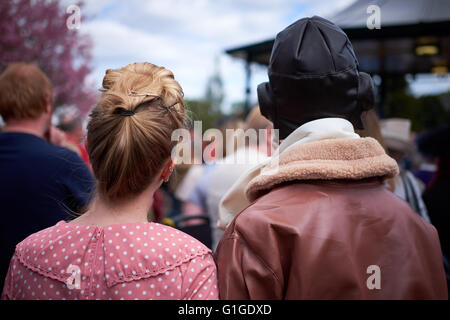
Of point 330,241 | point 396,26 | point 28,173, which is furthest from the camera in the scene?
point 396,26

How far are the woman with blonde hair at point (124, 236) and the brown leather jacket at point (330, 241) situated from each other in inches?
5.4

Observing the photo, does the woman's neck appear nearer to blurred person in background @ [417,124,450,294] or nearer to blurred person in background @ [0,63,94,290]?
blurred person in background @ [0,63,94,290]

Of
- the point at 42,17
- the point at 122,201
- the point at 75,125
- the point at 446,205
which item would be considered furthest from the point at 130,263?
the point at 42,17

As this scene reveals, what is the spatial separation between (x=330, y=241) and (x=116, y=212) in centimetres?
64

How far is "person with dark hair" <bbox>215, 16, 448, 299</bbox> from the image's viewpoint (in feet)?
3.52

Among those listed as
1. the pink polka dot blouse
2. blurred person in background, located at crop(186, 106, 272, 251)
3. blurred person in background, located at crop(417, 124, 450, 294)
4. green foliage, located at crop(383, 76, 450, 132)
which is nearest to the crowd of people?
the pink polka dot blouse

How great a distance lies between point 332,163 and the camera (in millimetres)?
1147

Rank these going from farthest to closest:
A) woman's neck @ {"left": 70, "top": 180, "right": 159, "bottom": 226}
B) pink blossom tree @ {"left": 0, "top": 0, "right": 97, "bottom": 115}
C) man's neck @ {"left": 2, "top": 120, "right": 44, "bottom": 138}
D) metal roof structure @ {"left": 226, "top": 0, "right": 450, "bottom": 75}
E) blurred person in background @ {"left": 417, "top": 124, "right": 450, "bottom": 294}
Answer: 1. metal roof structure @ {"left": 226, "top": 0, "right": 450, "bottom": 75}
2. pink blossom tree @ {"left": 0, "top": 0, "right": 97, "bottom": 115}
3. blurred person in background @ {"left": 417, "top": 124, "right": 450, "bottom": 294}
4. man's neck @ {"left": 2, "top": 120, "right": 44, "bottom": 138}
5. woman's neck @ {"left": 70, "top": 180, "right": 159, "bottom": 226}

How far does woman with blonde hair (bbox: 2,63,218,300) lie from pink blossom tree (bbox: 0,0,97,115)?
3.46m

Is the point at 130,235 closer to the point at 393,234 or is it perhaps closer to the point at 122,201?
the point at 122,201

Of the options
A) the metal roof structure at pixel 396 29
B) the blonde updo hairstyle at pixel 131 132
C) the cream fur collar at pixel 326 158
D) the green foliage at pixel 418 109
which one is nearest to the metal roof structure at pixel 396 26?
the metal roof structure at pixel 396 29

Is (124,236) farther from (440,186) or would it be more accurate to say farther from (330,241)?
(440,186)

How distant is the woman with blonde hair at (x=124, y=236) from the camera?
1104 mm

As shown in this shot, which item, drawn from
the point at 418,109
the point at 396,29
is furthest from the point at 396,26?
the point at 418,109
